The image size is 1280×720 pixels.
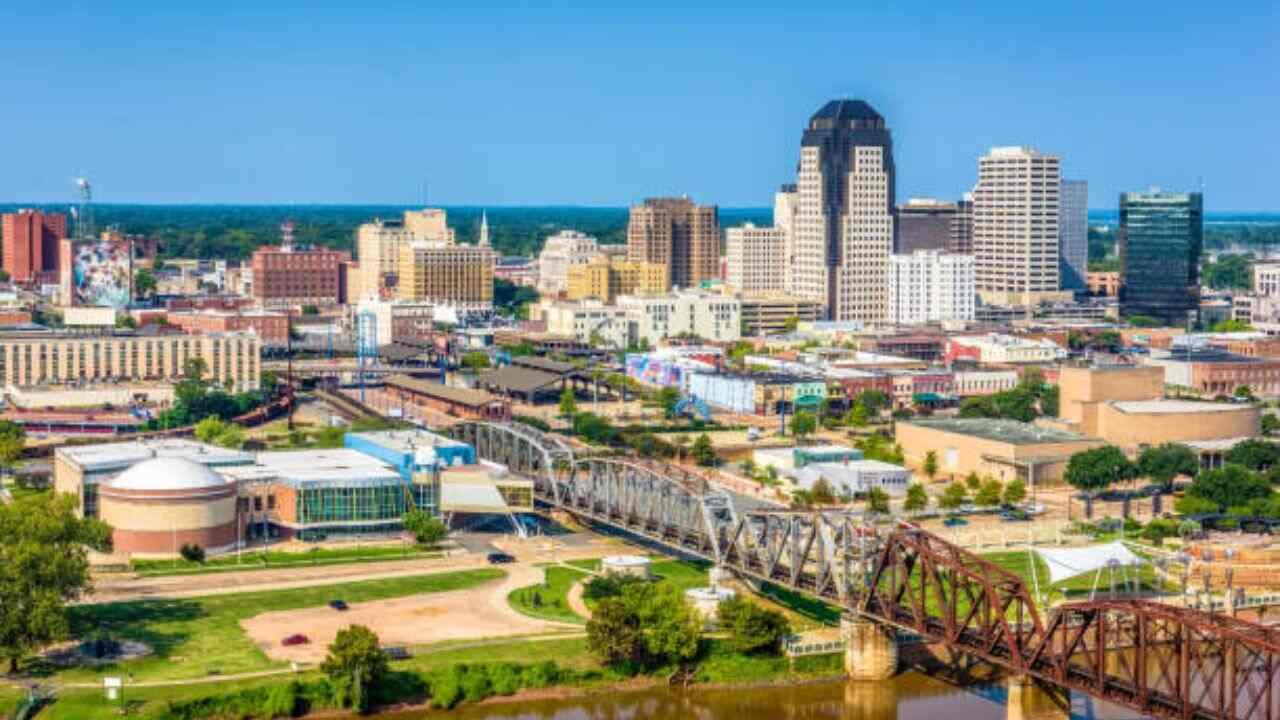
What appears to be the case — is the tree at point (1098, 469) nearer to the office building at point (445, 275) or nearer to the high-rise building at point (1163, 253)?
the high-rise building at point (1163, 253)

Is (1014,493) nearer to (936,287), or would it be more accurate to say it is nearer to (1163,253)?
(936,287)

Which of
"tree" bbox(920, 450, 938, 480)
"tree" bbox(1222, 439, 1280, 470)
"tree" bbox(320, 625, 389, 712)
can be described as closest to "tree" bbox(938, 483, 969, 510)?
"tree" bbox(920, 450, 938, 480)

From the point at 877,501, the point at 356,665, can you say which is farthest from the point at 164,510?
the point at 877,501

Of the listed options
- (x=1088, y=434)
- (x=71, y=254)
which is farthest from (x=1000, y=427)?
(x=71, y=254)

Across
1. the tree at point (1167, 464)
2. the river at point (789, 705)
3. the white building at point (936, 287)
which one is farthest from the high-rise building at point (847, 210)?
the river at point (789, 705)

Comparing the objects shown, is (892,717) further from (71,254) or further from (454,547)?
(71,254)

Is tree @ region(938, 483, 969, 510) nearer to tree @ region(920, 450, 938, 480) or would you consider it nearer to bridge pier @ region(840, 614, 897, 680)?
tree @ region(920, 450, 938, 480)
